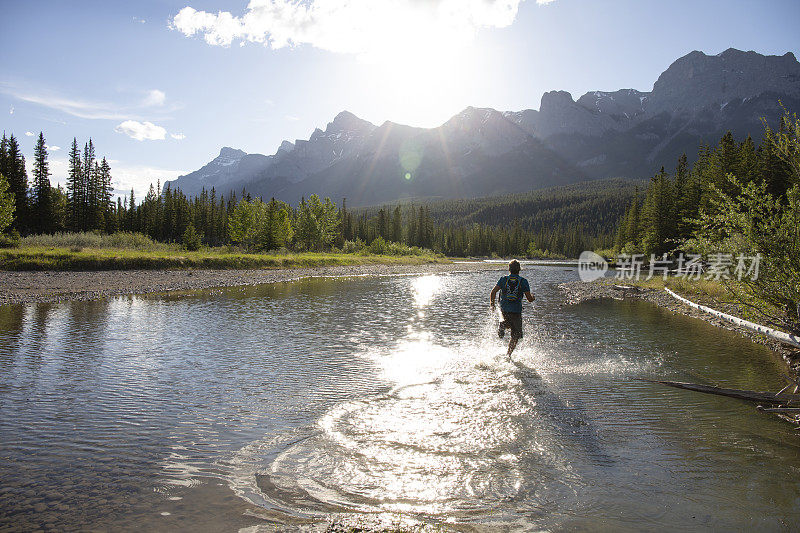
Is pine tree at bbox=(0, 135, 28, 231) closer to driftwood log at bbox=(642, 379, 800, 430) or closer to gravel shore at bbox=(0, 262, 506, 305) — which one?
gravel shore at bbox=(0, 262, 506, 305)

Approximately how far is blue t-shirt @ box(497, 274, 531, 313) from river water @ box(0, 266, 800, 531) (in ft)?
5.88

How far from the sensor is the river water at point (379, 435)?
5242 mm

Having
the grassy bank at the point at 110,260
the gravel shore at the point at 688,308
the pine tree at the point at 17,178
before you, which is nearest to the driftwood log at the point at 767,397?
the gravel shore at the point at 688,308

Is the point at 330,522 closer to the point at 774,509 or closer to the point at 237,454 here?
the point at 237,454

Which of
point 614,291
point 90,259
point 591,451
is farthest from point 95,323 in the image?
point 614,291

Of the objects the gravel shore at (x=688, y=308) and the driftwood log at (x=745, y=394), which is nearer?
the driftwood log at (x=745, y=394)

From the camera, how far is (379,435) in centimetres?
749

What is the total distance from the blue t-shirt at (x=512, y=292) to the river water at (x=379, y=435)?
1792mm

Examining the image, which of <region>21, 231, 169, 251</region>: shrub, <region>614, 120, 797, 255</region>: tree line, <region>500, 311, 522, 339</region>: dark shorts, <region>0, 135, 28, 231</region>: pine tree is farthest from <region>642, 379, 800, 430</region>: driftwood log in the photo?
<region>0, 135, 28, 231</region>: pine tree

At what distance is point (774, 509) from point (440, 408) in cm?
539

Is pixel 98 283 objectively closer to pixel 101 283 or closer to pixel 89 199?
pixel 101 283

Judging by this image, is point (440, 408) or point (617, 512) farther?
point (440, 408)

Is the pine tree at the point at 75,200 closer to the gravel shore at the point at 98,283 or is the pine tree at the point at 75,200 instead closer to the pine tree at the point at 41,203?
the pine tree at the point at 41,203

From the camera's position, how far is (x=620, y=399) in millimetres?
9992
